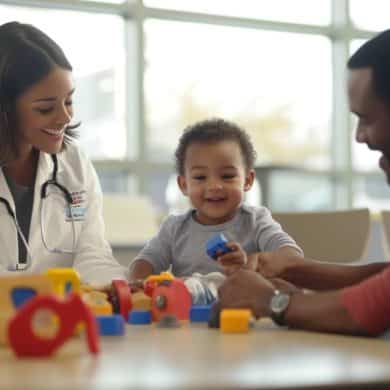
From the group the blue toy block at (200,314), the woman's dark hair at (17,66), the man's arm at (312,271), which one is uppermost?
the woman's dark hair at (17,66)

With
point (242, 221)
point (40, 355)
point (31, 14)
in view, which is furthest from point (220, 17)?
point (40, 355)

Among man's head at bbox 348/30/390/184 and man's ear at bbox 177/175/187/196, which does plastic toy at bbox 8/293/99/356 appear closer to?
man's head at bbox 348/30/390/184

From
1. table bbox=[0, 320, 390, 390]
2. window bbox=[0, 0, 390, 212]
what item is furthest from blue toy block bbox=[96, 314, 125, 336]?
window bbox=[0, 0, 390, 212]

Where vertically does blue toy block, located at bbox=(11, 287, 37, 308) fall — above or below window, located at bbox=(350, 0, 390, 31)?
below

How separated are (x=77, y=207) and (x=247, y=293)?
3.56 ft

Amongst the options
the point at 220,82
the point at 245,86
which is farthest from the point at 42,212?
the point at 245,86

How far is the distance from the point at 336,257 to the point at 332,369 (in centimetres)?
187

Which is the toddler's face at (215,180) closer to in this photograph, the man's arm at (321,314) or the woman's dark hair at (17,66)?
the woman's dark hair at (17,66)

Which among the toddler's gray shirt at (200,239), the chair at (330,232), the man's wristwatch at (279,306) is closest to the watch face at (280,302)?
the man's wristwatch at (279,306)

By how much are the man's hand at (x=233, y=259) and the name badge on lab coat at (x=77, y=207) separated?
78 centimetres

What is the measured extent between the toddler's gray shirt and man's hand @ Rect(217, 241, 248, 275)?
0.31 metres

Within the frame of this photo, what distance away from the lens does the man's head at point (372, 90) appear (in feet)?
4.75

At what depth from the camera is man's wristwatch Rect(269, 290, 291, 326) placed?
137 cm

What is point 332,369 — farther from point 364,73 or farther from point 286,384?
point 364,73
